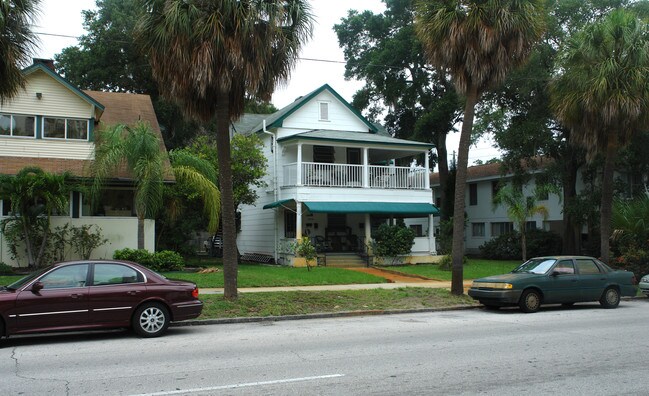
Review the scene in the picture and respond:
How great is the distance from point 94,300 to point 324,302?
20.8 feet

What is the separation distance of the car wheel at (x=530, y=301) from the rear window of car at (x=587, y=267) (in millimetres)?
1597

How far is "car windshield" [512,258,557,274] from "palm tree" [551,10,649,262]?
640cm

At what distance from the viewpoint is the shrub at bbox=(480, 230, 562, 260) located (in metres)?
35.3

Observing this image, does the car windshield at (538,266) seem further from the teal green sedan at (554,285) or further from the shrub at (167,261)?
the shrub at (167,261)

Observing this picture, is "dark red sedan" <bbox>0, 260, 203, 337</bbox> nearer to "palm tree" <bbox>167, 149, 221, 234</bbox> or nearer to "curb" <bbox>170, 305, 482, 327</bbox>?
"curb" <bbox>170, 305, 482, 327</bbox>

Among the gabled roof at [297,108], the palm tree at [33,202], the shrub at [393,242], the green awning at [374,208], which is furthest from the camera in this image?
the gabled roof at [297,108]

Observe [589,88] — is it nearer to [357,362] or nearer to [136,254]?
[357,362]

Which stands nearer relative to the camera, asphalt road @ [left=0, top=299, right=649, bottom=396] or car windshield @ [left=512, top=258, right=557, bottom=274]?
asphalt road @ [left=0, top=299, right=649, bottom=396]

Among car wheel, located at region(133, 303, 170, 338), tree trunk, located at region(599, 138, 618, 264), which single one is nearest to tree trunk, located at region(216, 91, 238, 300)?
car wheel, located at region(133, 303, 170, 338)

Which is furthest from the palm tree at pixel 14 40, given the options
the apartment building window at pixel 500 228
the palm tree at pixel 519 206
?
the apartment building window at pixel 500 228

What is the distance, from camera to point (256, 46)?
1363 cm

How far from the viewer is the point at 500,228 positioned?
1638 inches

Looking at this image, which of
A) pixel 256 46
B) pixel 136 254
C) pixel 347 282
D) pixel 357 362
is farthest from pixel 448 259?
pixel 357 362

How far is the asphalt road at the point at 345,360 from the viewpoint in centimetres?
703
